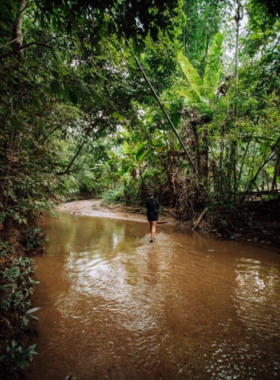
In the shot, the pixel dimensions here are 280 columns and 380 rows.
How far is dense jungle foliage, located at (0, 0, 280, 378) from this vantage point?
5.94 ft

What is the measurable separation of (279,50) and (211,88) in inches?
78.9

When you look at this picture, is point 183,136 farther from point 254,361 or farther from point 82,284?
point 254,361

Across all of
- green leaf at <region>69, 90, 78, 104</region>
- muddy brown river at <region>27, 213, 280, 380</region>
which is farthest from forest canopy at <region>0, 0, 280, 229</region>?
muddy brown river at <region>27, 213, 280, 380</region>

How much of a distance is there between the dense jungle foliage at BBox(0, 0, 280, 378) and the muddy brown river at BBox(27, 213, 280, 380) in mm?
448

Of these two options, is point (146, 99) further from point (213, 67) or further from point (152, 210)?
point (213, 67)

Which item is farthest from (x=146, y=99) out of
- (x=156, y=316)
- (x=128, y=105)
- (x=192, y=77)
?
(x=156, y=316)

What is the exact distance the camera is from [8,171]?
3078mm

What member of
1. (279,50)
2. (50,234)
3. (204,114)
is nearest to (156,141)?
(204,114)

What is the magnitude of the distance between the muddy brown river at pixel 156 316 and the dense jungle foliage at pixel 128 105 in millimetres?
448

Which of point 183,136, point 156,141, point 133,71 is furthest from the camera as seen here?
point 156,141

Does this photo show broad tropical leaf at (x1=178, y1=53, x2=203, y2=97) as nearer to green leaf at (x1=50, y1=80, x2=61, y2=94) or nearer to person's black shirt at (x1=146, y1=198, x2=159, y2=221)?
person's black shirt at (x1=146, y1=198, x2=159, y2=221)

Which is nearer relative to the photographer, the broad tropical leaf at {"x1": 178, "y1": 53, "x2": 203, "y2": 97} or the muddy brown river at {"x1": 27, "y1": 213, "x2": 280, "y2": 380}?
the muddy brown river at {"x1": 27, "y1": 213, "x2": 280, "y2": 380}

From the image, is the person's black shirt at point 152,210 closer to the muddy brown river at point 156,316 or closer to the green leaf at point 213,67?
the muddy brown river at point 156,316

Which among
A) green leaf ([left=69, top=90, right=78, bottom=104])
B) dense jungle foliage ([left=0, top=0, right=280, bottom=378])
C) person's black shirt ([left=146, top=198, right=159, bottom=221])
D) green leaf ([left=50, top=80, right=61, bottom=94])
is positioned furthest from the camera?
person's black shirt ([left=146, top=198, right=159, bottom=221])
